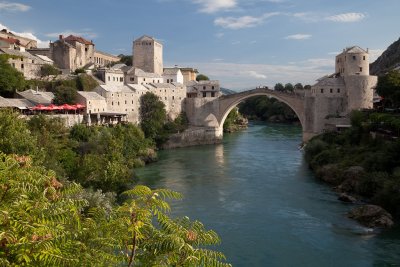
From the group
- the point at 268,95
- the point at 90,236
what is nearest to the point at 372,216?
the point at 90,236

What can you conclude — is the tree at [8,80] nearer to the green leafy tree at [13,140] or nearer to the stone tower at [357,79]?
the green leafy tree at [13,140]

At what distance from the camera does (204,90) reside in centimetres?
5419

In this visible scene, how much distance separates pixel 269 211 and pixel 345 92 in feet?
81.1

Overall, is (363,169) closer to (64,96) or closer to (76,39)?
(64,96)

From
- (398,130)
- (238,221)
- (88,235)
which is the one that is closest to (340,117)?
(398,130)

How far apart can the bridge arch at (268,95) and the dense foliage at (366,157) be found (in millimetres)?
9924

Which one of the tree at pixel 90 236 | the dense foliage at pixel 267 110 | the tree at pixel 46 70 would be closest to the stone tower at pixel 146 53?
the tree at pixel 46 70

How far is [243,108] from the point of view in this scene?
8838 cm

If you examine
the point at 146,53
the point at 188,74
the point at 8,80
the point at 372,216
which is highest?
the point at 146,53

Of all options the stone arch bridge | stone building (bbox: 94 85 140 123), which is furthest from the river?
the stone arch bridge

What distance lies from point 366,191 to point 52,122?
2190 cm

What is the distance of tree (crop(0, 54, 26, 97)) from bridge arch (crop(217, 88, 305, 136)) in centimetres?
2252

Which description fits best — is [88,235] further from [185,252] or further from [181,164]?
[181,164]

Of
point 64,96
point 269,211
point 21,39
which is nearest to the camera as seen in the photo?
point 269,211
